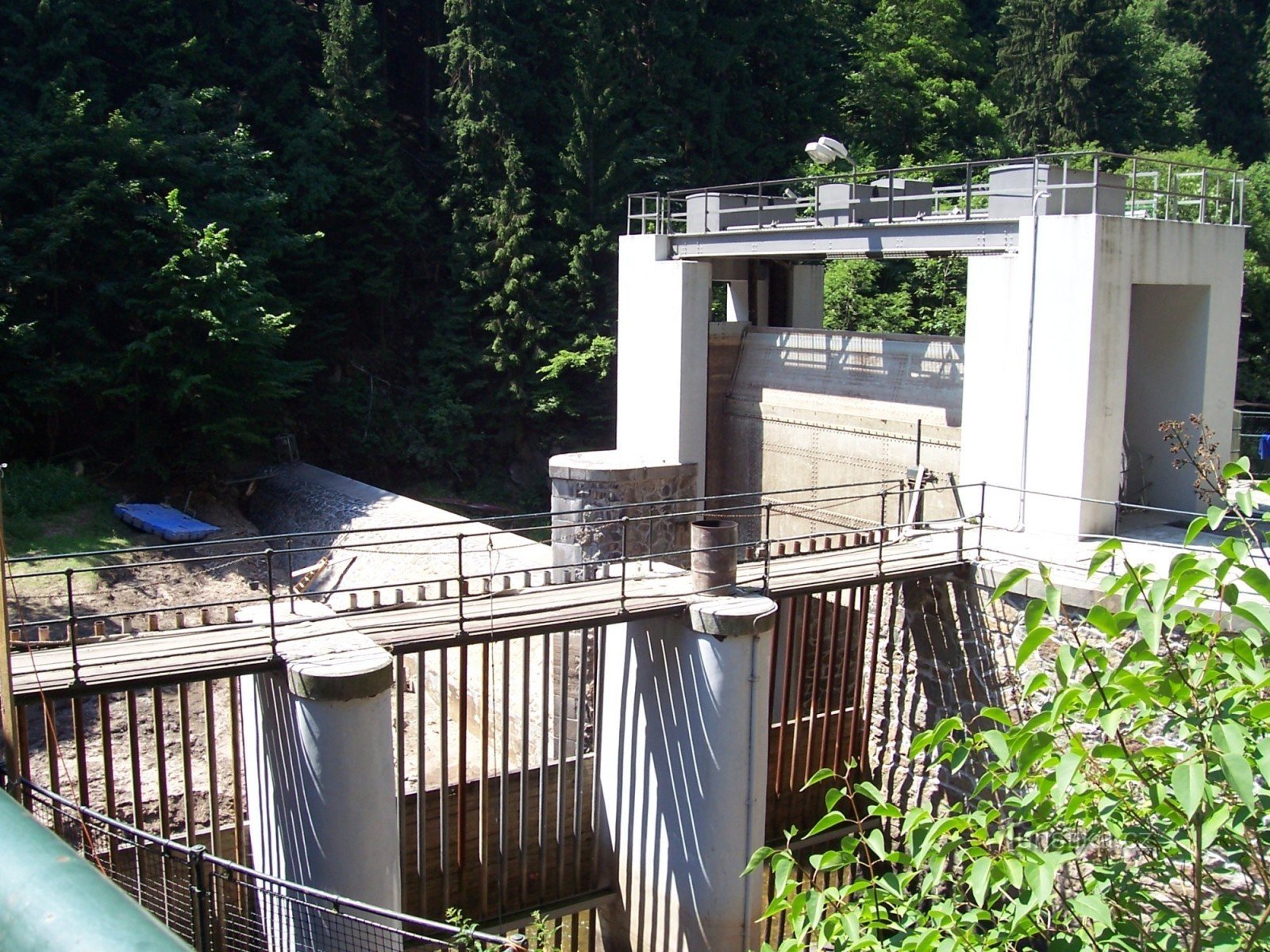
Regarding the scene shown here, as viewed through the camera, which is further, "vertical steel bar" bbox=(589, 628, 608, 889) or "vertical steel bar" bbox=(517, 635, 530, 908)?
"vertical steel bar" bbox=(589, 628, 608, 889)

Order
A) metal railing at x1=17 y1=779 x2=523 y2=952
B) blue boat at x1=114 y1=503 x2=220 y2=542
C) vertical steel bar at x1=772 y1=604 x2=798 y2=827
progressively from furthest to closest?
blue boat at x1=114 y1=503 x2=220 y2=542, vertical steel bar at x1=772 y1=604 x2=798 y2=827, metal railing at x1=17 y1=779 x2=523 y2=952

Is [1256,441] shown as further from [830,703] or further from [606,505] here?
[606,505]

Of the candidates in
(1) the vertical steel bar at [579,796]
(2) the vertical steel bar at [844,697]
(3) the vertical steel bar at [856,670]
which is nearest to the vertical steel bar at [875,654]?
(3) the vertical steel bar at [856,670]

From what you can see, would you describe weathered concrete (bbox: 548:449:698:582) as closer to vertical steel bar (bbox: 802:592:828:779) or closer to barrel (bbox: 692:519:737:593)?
vertical steel bar (bbox: 802:592:828:779)

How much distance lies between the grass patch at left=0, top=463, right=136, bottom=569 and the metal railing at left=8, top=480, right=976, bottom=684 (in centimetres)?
108

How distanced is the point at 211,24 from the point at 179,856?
24.5m

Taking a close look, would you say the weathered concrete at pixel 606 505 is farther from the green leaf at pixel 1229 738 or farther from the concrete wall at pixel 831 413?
the green leaf at pixel 1229 738

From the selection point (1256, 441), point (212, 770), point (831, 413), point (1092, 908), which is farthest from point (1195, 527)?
point (1256, 441)

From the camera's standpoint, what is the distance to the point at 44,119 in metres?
22.9

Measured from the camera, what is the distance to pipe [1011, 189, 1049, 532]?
12305 millimetres

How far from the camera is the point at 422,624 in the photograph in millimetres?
8898

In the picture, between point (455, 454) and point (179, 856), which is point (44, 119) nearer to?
point (455, 454)

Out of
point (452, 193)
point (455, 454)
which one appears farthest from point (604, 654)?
point (452, 193)

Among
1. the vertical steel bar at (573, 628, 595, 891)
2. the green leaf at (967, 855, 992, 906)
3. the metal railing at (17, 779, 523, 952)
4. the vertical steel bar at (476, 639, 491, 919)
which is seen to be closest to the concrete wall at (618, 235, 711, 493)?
the vertical steel bar at (573, 628, 595, 891)
